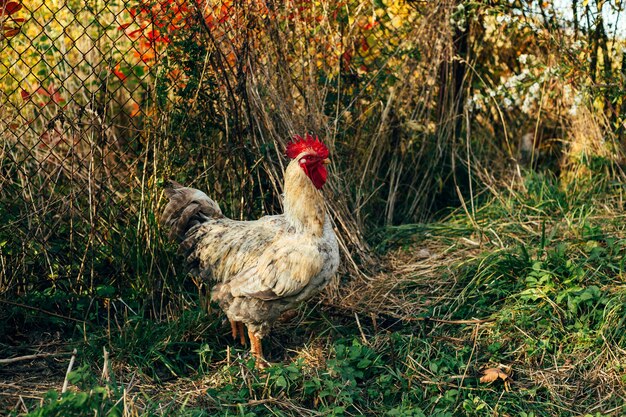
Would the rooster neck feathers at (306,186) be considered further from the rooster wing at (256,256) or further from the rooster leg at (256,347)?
the rooster leg at (256,347)

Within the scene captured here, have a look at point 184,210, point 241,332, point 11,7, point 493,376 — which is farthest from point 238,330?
point 11,7

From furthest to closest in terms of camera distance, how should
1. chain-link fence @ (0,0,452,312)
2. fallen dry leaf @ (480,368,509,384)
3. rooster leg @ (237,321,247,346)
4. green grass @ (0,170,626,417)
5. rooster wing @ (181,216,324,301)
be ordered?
chain-link fence @ (0,0,452,312) < rooster leg @ (237,321,247,346) < rooster wing @ (181,216,324,301) < fallen dry leaf @ (480,368,509,384) < green grass @ (0,170,626,417)

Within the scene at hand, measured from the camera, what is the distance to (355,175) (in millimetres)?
5035

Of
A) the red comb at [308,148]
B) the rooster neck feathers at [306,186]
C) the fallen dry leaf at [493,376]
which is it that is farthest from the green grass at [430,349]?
the red comb at [308,148]

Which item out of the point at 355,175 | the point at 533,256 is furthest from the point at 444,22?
the point at 533,256

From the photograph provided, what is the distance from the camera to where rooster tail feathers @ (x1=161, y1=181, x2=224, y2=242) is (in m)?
3.85

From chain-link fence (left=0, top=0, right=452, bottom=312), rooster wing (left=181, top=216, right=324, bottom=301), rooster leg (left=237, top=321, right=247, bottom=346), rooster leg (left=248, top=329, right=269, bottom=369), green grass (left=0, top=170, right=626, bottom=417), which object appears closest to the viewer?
green grass (left=0, top=170, right=626, bottom=417)

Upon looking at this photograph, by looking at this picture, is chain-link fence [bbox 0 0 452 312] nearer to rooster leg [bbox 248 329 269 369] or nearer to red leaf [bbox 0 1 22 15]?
red leaf [bbox 0 1 22 15]

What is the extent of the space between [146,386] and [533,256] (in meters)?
2.36

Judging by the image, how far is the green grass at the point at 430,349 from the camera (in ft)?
10.5

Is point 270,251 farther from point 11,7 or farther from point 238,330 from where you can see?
point 11,7

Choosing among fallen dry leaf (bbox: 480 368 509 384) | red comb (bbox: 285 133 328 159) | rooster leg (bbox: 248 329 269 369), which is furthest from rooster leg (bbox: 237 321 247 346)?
fallen dry leaf (bbox: 480 368 509 384)

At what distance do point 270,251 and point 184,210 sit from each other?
0.60 meters

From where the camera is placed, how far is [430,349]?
3633 mm
